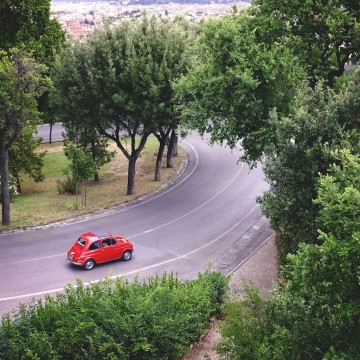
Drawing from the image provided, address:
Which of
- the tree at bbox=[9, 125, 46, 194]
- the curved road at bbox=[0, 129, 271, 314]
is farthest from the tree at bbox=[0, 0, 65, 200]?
the curved road at bbox=[0, 129, 271, 314]

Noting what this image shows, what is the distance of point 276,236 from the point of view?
24016mm

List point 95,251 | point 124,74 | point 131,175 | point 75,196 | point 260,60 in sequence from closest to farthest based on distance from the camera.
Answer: point 95,251
point 260,60
point 124,74
point 131,175
point 75,196

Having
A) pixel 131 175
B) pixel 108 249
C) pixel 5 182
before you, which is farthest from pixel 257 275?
pixel 5 182

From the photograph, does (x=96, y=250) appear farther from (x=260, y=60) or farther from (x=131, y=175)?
(x=260, y=60)

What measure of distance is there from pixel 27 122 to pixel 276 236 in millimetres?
13187

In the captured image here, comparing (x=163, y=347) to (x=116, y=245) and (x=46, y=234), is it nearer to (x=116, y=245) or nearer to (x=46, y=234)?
(x=116, y=245)

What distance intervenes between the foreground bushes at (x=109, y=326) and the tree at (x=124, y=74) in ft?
48.2

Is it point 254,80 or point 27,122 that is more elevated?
point 254,80

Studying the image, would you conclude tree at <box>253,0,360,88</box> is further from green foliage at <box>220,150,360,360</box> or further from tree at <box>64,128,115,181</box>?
tree at <box>64,128,115,181</box>

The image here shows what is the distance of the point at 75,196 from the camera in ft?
101

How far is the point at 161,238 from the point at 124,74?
903 centimetres

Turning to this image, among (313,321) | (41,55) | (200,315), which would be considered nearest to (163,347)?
(200,315)

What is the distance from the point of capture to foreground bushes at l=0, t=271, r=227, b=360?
11922 millimetres

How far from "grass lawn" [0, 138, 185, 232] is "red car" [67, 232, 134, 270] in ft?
18.3
